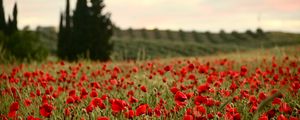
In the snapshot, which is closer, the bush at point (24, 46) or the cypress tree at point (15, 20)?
the bush at point (24, 46)

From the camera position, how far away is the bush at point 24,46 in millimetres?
19941

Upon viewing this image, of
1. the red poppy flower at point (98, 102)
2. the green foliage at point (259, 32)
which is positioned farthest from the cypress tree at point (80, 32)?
the green foliage at point (259, 32)

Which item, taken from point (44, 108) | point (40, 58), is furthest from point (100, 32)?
point (44, 108)

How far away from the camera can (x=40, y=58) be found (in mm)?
20078

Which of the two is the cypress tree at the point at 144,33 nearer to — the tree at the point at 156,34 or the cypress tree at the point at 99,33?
the tree at the point at 156,34

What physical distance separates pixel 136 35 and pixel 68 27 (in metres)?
36.1

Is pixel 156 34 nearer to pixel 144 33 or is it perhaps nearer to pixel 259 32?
pixel 144 33

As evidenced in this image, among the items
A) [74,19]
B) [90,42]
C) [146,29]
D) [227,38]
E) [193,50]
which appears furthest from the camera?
[146,29]

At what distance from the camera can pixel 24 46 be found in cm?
2017

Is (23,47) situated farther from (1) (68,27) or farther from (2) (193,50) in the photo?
(2) (193,50)

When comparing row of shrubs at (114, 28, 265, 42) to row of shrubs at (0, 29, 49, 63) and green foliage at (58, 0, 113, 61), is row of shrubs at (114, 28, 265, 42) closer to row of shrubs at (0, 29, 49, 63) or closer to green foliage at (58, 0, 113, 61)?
green foliage at (58, 0, 113, 61)

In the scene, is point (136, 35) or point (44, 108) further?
point (136, 35)

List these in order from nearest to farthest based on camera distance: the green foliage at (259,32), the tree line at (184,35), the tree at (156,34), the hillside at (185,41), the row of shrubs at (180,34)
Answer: the hillside at (185,41), the tree line at (184,35), the green foliage at (259,32), the row of shrubs at (180,34), the tree at (156,34)

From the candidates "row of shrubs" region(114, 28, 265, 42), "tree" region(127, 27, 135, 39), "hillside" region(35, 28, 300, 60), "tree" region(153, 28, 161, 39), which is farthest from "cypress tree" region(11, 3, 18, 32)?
"tree" region(153, 28, 161, 39)
